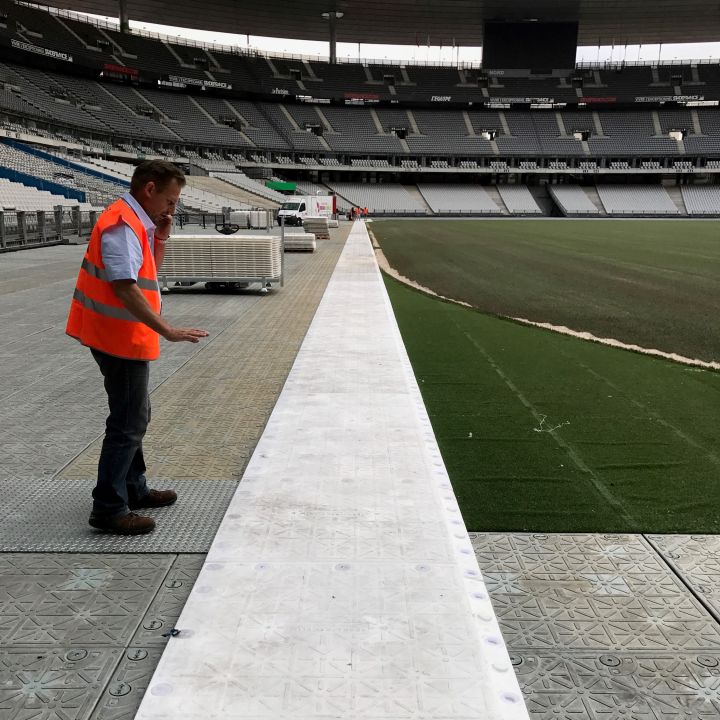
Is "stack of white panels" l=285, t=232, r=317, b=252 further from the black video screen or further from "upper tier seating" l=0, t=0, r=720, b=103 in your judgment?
the black video screen

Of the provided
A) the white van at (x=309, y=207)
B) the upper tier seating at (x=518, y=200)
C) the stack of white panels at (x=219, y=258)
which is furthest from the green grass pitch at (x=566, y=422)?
Result: the upper tier seating at (x=518, y=200)

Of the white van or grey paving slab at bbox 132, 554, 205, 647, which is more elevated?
the white van

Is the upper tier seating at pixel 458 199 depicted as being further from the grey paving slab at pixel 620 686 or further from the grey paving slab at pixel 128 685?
the grey paving slab at pixel 128 685

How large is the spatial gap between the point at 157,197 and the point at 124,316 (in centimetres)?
59

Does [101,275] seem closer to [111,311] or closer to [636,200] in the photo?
[111,311]

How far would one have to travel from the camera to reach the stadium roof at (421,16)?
67.8 metres

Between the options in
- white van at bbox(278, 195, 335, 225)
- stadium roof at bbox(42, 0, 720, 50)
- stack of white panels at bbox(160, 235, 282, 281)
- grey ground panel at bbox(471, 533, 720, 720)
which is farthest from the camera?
stadium roof at bbox(42, 0, 720, 50)

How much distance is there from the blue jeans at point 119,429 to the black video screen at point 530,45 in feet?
275

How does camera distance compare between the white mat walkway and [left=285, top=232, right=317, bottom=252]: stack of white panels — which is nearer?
the white mat walkway

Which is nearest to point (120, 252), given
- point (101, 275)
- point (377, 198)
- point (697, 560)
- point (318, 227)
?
point (101, 275)

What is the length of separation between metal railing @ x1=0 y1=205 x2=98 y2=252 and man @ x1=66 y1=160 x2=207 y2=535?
18.8m

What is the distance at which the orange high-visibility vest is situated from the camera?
3.07 m

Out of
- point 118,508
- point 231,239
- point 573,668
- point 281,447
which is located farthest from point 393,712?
point 231,239

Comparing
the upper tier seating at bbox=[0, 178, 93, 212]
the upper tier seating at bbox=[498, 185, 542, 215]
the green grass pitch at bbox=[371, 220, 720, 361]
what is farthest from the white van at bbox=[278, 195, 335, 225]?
the upper tier seating at bbox=[498, 185, 542, 215]
